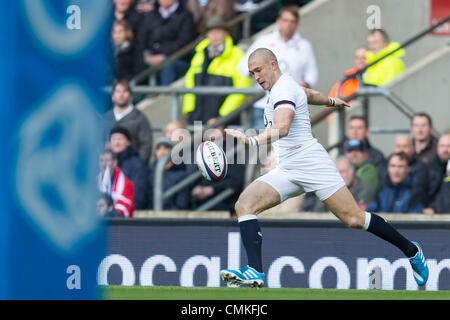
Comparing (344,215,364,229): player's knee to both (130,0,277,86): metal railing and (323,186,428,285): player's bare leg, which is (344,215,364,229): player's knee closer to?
(323,186,428,285): player's bare leg

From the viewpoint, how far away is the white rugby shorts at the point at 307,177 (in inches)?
305

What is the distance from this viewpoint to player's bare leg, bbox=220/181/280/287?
7.43 metres

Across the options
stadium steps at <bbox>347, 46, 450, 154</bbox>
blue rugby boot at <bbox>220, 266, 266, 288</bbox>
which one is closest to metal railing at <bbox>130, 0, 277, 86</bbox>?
stadium steps at <bbox>347, 46, 450, 154</bbox>

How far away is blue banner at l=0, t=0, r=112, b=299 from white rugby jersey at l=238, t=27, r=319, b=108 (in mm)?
8522

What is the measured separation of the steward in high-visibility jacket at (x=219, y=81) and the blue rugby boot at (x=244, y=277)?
4319 millimetres

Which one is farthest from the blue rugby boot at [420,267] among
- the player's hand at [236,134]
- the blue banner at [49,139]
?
the blue banner at [49,139]

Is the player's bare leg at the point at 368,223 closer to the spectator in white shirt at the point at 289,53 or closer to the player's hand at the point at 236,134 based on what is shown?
the player's hand at the point at 236,134

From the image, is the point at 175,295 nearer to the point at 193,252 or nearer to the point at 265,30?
the point at 193,252

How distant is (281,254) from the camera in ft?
29.6

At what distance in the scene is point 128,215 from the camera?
998 centimetres

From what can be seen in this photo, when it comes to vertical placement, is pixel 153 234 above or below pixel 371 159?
below

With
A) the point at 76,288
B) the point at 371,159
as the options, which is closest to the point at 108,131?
the point at 371,159

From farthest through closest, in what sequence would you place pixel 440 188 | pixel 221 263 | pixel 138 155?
pixel 138 155, pixel 440 188, pixel 221 263
